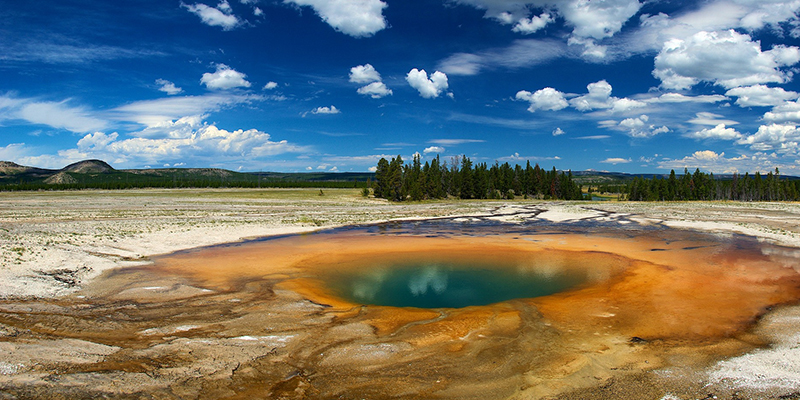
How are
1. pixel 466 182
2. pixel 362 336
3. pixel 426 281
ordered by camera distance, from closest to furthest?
pixel 362 336 → pixel 426 281 → pixel 466 182

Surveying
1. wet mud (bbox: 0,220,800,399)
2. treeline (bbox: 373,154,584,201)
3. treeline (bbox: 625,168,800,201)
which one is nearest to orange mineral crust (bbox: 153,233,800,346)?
wet mud (bbox: 0,220,800,399)

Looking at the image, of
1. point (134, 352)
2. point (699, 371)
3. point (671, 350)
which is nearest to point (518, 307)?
point (671, 350)

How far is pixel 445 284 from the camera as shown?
14.9 m

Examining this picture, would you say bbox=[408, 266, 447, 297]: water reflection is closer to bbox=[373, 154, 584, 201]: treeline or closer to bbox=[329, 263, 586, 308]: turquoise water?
bbox=[329, 263, 586, 308]: turquoise water

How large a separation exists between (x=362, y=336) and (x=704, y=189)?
133 m

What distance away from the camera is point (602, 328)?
384 inches

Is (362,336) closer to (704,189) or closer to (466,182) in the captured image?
(466,182)

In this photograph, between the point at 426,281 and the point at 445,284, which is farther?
the point at 426,281

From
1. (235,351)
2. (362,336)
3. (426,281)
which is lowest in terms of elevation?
(426,281)

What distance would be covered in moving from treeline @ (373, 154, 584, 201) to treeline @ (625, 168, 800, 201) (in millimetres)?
22102

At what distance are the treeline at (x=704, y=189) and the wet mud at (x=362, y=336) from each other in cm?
11070

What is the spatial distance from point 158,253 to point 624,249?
24.4 metres

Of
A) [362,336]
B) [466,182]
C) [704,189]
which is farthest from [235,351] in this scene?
[704,189]

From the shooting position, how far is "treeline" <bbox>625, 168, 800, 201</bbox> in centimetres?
11181
